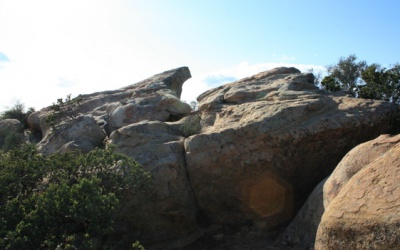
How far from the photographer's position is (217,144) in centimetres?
952

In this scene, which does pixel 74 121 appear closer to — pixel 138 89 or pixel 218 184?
pixel 138 89

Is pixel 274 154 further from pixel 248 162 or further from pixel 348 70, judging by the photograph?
pixel 348 70

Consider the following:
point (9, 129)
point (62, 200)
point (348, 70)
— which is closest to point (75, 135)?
point (9, 129)

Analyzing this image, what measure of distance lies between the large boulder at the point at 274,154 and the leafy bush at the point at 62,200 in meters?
1.97

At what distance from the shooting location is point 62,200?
657 cm

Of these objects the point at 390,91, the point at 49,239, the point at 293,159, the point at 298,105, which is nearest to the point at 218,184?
the point at 293,159

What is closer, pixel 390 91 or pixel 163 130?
pixel 163 130

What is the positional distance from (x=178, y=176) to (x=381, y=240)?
19.8 ft

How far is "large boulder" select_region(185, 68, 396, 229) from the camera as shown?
9.32 metres

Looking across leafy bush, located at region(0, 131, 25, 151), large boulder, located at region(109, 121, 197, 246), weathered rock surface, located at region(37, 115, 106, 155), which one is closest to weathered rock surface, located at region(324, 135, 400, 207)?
large boulder, located at region(109, 121, 197, 246)

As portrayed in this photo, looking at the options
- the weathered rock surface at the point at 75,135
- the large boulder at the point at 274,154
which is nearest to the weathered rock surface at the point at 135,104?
the weathered rock surface at the point at 75,135

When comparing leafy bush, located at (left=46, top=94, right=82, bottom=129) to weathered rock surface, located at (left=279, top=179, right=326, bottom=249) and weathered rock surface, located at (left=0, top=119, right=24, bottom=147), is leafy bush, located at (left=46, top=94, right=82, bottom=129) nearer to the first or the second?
weathered rock surface, located at (left=0, top=119, right=24, bottom=147)

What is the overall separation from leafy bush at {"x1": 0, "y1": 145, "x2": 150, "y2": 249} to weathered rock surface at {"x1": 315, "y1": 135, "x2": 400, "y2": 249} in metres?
3.63

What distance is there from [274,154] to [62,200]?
199 inches
